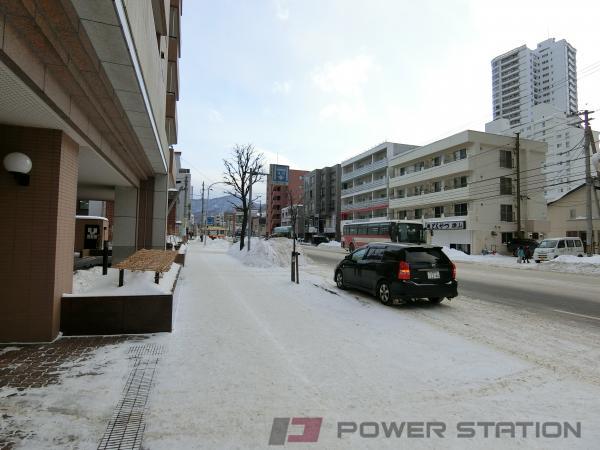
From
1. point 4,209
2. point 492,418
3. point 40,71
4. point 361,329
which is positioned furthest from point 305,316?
point 40,71

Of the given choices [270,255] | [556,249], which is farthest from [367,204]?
[270,255]

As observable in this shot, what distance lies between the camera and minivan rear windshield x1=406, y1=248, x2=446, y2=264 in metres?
8.82

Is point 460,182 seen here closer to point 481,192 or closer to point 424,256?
point 481,192

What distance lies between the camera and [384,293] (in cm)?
917

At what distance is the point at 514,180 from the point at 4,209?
4541 cm

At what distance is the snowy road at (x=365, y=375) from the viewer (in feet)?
10.7

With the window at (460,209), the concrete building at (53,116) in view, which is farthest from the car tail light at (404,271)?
the window at (460,209)

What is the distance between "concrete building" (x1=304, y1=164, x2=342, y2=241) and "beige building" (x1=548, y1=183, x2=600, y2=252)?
128 feet

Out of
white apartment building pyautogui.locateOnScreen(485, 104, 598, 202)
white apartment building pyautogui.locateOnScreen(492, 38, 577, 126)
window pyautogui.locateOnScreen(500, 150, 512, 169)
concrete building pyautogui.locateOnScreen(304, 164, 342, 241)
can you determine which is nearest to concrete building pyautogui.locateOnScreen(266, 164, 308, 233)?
concrete building pyautogui.locateOnScreen(304, 164, 342, 241)

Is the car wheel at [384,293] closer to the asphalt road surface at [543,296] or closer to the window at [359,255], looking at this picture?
the window at [359,255]

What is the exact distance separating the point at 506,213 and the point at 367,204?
82.3 ft

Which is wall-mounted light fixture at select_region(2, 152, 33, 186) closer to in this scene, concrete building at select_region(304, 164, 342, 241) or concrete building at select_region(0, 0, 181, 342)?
concrete building at select_region(0, 0, 181, 342)

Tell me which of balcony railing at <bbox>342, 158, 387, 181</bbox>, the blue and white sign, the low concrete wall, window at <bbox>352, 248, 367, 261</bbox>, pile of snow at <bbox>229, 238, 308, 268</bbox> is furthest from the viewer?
balcony railing at <bbox>342, 158, 387, 181</bbox>

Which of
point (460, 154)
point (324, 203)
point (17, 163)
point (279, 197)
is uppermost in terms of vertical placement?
point (279, 197)
